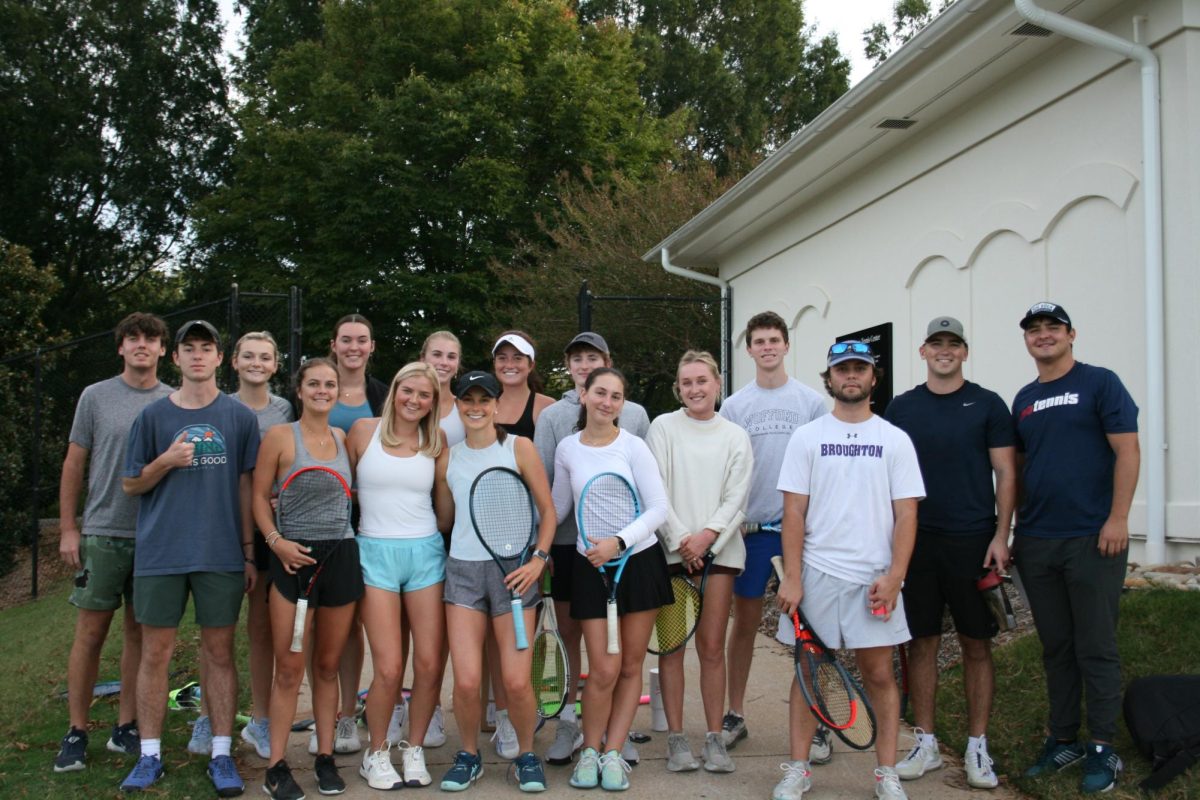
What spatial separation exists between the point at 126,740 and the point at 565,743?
223 centimetres

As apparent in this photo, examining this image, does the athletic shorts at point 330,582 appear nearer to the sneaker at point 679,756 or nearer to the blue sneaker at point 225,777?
the blue sneaker at point 225,777

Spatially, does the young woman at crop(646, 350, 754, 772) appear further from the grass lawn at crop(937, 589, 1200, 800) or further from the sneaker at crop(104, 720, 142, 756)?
the sneaker at crop(104, 720, 142, 756)

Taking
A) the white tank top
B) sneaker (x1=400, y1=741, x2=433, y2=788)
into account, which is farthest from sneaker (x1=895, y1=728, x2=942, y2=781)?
the white tank top

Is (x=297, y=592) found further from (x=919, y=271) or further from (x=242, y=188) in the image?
(x=242, y=188)

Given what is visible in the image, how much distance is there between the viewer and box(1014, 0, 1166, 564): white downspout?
21.1ft

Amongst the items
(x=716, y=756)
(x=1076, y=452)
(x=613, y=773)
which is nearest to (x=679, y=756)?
(x=716, y=756)

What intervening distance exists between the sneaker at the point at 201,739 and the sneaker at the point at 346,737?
24.6 inches

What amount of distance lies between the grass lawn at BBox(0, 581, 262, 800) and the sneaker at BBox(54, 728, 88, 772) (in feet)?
0.14

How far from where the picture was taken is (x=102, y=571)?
503 cm

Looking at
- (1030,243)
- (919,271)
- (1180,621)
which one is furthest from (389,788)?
(919,271)

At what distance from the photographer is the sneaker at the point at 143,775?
4602mm

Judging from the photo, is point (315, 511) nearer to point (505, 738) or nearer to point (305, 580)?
point (305, 580)

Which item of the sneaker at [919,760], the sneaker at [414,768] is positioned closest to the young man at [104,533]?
the sneaker at [414,768]

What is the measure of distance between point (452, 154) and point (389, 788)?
67.3 ft
